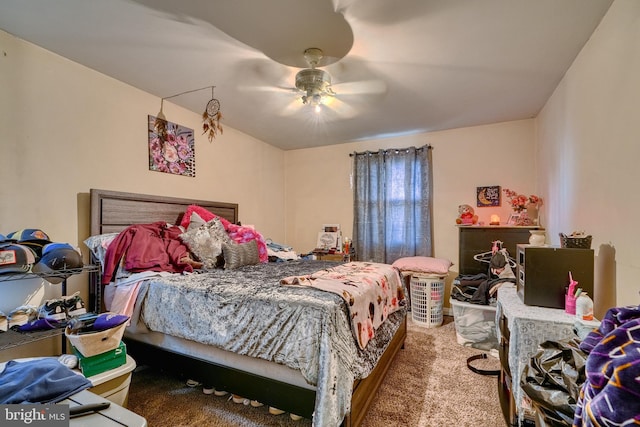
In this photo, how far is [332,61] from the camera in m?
2.24

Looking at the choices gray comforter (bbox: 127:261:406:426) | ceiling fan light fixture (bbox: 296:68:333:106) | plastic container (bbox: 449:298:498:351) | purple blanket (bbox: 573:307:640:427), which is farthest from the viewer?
plastic container (bbox: 449:298:498:351)

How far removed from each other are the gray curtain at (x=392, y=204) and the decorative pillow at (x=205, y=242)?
2.23 m

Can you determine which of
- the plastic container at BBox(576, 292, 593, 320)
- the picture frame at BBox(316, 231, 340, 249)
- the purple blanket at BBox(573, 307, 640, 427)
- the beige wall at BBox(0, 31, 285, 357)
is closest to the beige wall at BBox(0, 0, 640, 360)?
the beige wall at BBox(0, 31, 285, 357)

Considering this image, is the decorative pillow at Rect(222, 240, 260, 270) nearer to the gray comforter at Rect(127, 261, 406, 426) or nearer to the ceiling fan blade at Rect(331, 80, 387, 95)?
the gray comforter at Rect(127, 261, 406, 426)

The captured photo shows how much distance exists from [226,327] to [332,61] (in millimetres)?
2059

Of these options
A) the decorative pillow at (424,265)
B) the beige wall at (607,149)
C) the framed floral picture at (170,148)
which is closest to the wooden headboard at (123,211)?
the framed floral picture at (170,148)

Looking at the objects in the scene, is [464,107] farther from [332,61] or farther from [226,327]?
[226,327]

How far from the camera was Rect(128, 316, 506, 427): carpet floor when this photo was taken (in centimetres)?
178

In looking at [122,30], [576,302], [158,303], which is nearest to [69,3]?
[122,30]

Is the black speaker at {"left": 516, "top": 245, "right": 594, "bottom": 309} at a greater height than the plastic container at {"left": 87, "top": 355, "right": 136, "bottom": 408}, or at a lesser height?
greater

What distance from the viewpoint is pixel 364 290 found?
1916mm

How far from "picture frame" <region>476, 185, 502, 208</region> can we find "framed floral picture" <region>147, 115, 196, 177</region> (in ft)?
11.9

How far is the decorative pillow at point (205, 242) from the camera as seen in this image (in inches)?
104

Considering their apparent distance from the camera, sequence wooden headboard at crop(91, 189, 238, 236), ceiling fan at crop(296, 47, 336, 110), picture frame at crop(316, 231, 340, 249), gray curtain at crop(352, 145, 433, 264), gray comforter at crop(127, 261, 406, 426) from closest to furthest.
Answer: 1. gray comforter at crop(127, 261, 406, 426)
2. ceiling fan at crop(296, 47, 336, 110)
3. wooden headboard at crop(91, 189, 238, 236)
4. gray curtain at crop(352, 145, 433, 264)
5. picture frame at crop(316, 231, 340, 249)
